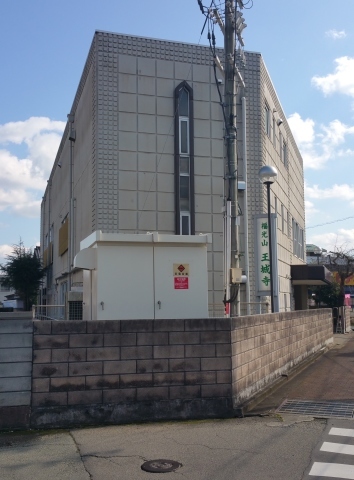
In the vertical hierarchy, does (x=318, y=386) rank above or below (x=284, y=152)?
below

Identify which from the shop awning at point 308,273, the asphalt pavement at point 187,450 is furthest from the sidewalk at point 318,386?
the shop awning at point 308,273

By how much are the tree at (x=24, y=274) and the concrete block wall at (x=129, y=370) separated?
3333 centimetres

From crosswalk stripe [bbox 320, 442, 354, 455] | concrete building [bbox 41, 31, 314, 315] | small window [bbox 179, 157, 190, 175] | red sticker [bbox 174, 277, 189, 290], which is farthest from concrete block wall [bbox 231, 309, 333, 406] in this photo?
small window [bbox 179, 157, 190, 175]

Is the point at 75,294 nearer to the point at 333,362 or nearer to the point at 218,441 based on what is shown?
the point at 218,441

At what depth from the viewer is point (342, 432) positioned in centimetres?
760

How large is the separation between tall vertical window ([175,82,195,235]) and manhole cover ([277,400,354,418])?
38.9 ft

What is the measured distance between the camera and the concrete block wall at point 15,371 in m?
7.57

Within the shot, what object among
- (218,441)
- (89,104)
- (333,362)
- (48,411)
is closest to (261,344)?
(218,441)

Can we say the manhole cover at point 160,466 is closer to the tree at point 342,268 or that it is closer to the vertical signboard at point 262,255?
the vertical signboard at point 262,255

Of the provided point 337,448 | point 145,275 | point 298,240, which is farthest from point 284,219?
point 337,448

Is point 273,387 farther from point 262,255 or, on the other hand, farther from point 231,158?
point 262,255

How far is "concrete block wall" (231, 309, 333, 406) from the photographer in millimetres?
8904

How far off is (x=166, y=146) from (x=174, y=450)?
15829 millimetres

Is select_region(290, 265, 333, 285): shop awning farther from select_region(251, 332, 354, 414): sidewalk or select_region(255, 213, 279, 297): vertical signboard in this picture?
select_region(251, 332, 354, 414): sidewalk
